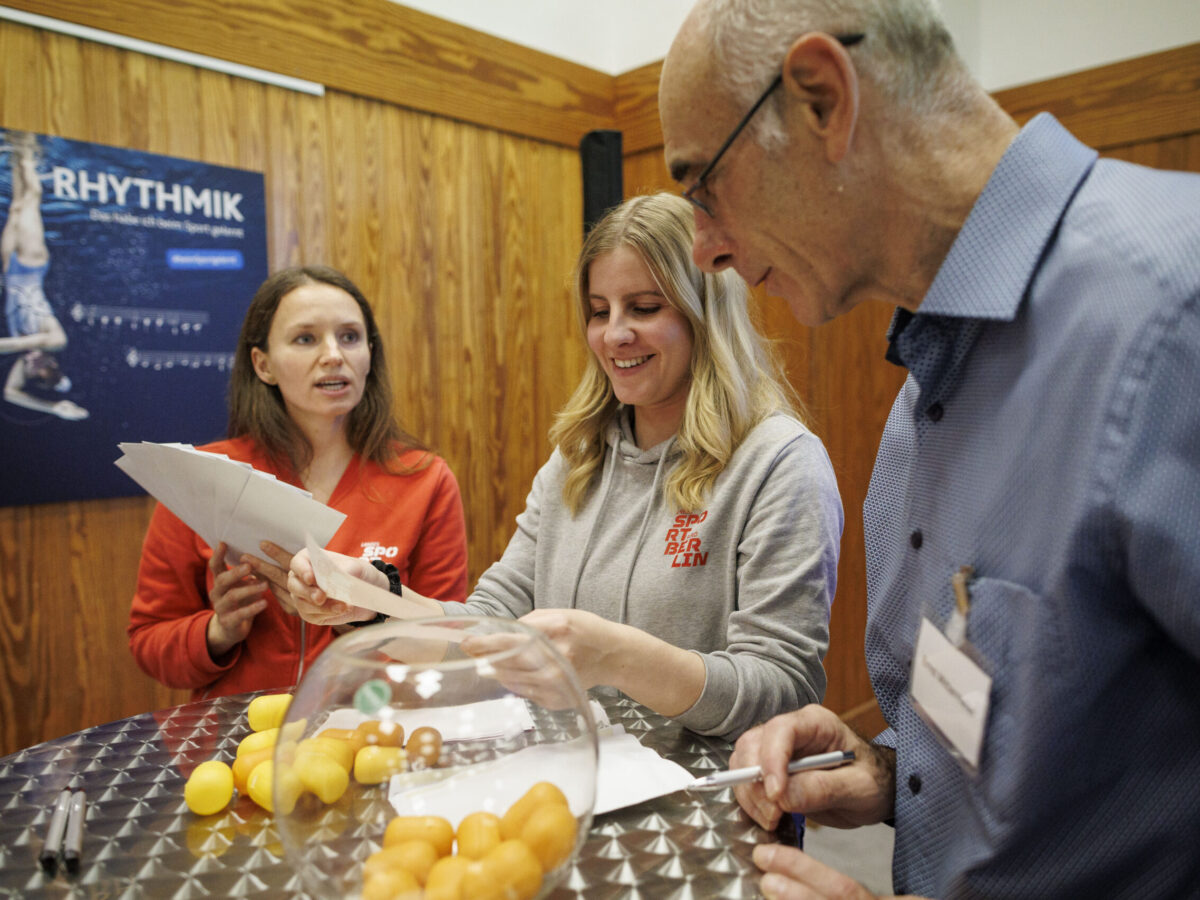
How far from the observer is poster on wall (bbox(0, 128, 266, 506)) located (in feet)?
7.86

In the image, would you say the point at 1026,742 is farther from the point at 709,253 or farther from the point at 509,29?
the point at 509,29

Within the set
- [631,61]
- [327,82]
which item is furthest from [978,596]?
[631,61]

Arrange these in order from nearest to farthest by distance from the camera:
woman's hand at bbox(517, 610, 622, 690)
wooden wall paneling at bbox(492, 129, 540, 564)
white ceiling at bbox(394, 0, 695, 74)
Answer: woman's hand at bbox(517, 610, 622, 690) → white ceiling at bbox(394, 0, 695, 74) → wooden wall paneling at bbox(492, 129, 540, 564)

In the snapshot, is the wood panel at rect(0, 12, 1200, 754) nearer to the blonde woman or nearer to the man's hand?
the blonde woman

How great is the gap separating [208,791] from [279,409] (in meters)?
1.46

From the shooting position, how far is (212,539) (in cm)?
176

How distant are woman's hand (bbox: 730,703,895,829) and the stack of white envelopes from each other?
86 centimetres

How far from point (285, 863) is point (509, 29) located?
369 cm

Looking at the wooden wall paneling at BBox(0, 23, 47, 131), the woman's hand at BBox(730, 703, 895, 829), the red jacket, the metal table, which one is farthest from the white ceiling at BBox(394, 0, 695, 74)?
the woman's hand at BBox(730, 703, 895, 829)

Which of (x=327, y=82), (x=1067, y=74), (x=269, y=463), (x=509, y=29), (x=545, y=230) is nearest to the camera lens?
(x=269, y=463)

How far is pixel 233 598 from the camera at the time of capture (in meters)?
1.81

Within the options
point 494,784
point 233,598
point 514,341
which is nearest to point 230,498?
point 233,598

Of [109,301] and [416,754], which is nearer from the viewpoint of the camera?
[416,754]

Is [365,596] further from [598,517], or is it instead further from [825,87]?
[825,87]
